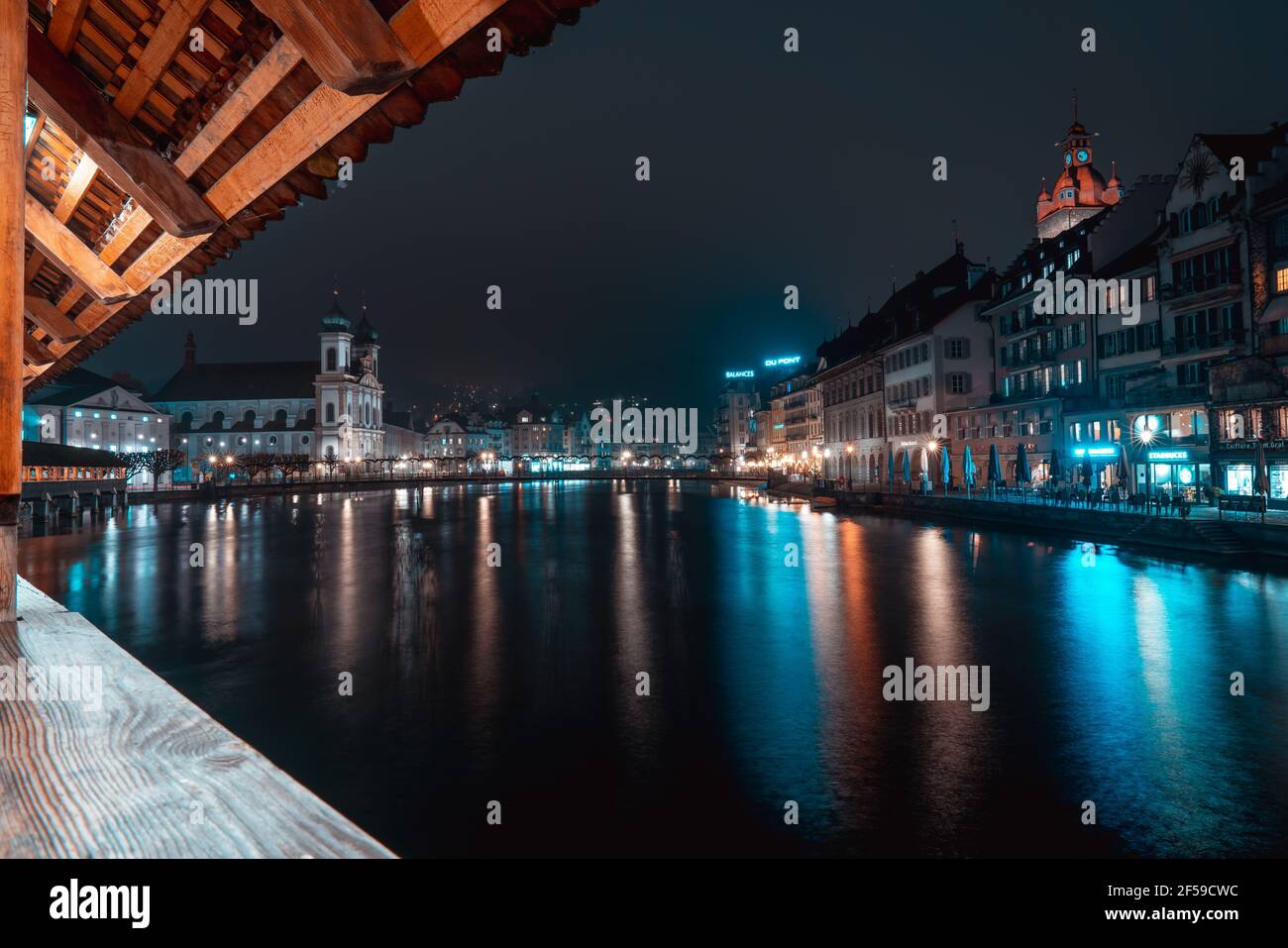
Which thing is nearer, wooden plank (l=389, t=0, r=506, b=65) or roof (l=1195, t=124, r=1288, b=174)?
wooden plank (l=389, t=0, r=506, b=65)

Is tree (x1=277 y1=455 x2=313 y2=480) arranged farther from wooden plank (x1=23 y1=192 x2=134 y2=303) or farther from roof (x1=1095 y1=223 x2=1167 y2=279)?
wooden plank (x1=23 y1=192 x2=134 y2=303)

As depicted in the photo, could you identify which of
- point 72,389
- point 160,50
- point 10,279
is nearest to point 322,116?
point 160,50

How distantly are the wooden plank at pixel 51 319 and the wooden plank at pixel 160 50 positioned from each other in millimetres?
6838

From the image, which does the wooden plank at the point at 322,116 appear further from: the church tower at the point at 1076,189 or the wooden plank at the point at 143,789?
the church tower at the point at 1076,189

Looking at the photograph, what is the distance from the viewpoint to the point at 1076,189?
88.7 meters

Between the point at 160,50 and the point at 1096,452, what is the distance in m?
56.8

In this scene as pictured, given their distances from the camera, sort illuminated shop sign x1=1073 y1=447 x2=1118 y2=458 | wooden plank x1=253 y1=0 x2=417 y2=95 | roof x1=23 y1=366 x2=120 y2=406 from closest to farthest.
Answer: wooden plank x1=253 y1=0 x2=417 y2=95 → illuminated shop sign x1=1073 y1=447 x2=1118 y2=458 → roof x1=23 y1=366 x2=120 y2=406

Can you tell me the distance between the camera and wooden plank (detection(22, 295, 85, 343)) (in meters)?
11.2

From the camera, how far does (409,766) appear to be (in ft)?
35.4

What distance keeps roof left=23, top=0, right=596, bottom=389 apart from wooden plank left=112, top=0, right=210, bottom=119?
0.5 inches

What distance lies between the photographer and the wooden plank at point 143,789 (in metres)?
2.03

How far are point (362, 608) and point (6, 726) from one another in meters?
20.8

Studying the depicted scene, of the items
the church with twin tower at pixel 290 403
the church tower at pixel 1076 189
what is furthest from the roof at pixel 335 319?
the church tower at pixel 1076 189

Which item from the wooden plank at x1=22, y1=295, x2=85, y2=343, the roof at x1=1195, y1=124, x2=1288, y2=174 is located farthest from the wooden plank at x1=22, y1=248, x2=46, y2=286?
the roof at x1=1195, y1=124, x2=1288, y2=174
